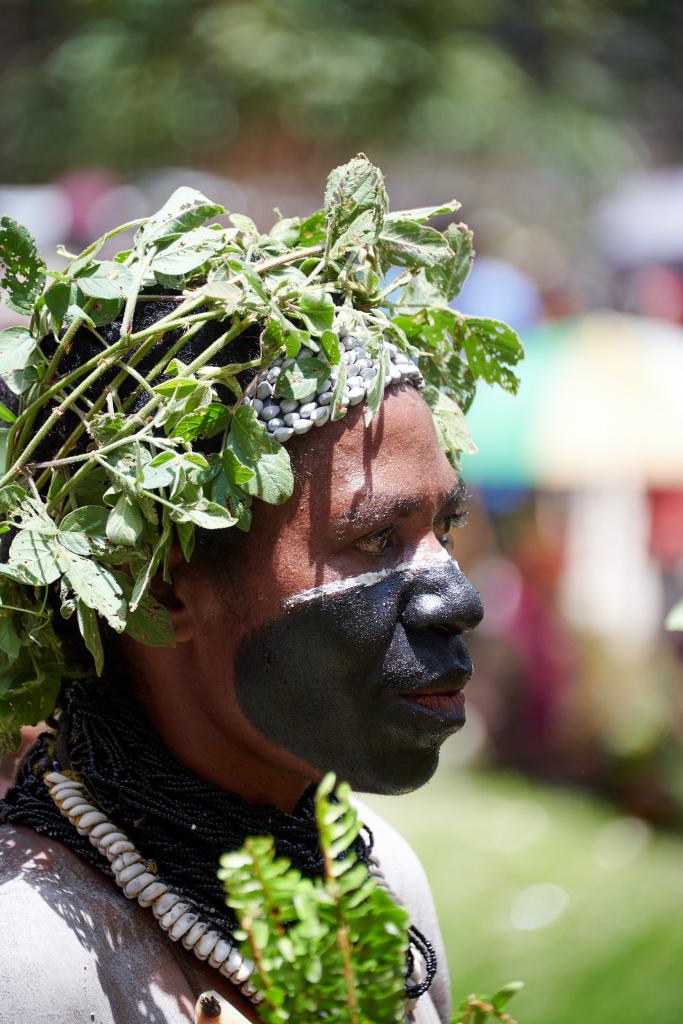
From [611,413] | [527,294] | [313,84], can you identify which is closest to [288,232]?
[611,413]

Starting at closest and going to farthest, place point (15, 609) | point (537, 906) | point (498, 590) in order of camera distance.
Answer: point (15, 609) < point (537, 906) < point (498, 590)

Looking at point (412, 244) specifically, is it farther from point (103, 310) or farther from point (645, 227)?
point (645, 227)

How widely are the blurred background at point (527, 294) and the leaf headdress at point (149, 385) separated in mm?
3897

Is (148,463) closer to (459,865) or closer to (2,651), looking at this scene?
(2,651)

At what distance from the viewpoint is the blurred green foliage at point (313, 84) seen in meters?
16.7

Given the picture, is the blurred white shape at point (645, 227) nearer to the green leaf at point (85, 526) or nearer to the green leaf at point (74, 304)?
the green leaf at point (74, 304)

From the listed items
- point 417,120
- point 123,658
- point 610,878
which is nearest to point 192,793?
point 123,658

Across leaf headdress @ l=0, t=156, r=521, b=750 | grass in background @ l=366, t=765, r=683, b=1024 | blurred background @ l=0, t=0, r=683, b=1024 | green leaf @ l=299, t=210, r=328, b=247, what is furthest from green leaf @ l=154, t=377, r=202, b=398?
blurred background @ l=0, t=0, r=683, b=1024

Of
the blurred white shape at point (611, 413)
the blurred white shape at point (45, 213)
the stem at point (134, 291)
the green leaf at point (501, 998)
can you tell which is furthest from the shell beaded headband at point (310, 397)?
the blurred white shape at point (45, 213)

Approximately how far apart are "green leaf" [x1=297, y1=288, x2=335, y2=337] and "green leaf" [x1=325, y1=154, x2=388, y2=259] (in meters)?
0.12

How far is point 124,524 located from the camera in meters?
2.04

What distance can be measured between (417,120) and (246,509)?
15849 mm

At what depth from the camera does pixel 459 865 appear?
694 cm

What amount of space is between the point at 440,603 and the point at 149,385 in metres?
0.56
